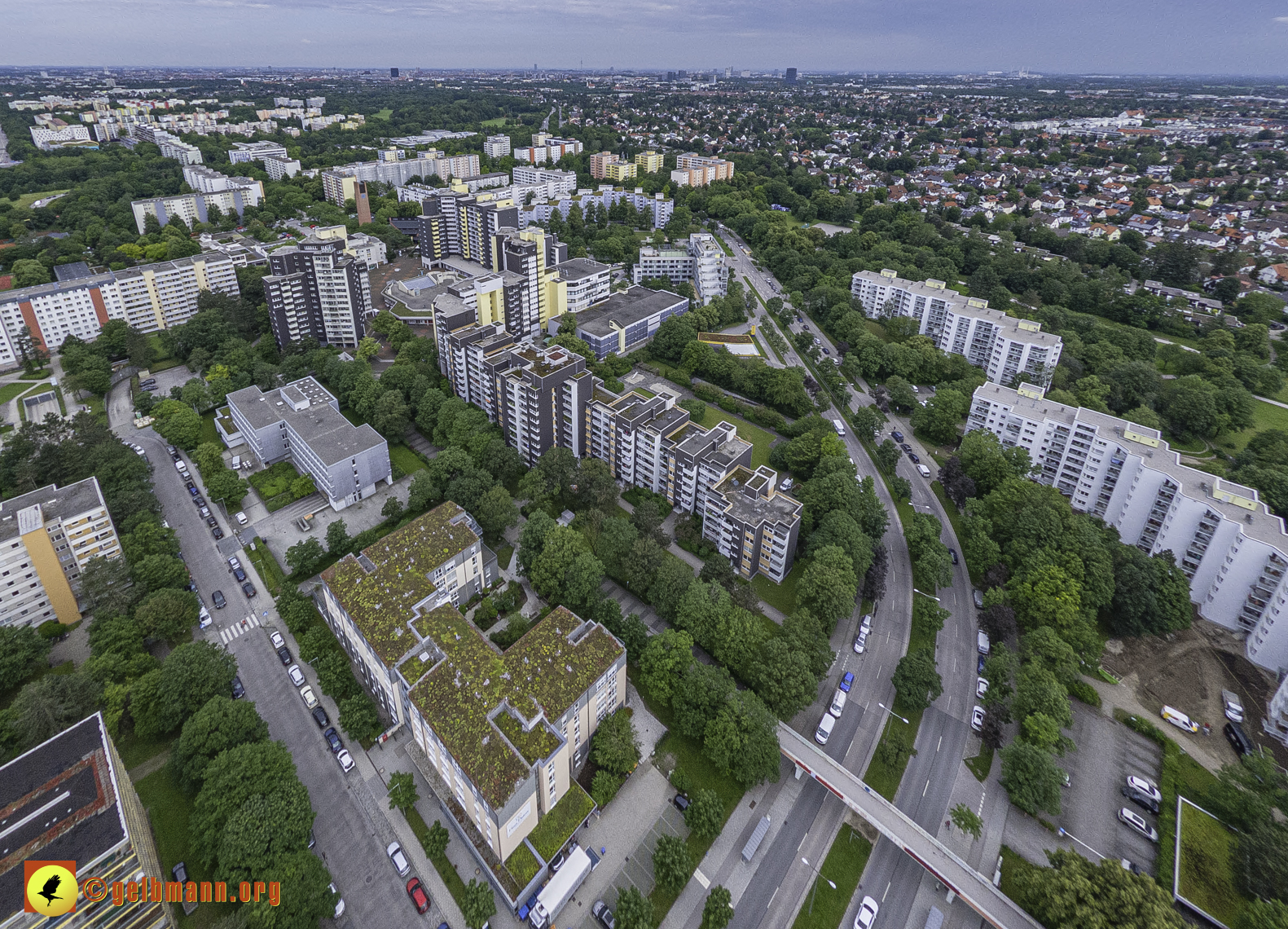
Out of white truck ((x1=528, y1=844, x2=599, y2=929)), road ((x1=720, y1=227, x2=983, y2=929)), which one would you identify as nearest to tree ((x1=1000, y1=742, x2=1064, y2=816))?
road ((x1=720, y1=227, x2=983, y2=929))

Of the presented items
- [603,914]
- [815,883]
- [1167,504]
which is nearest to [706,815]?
[815,883]

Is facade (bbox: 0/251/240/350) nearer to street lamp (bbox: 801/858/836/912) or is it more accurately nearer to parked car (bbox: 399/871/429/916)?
parked car (bbox: 399/871/429/916)

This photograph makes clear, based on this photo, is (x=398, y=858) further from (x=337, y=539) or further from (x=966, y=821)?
(x=966, y=821)

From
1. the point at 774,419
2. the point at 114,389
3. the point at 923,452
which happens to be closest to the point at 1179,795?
A: the point at 923,452

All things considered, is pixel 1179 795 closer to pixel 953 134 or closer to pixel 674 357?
pixel 674 357

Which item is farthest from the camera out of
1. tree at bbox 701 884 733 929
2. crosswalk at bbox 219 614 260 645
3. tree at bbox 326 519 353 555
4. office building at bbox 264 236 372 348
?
office building at bbox 264 236 372 348

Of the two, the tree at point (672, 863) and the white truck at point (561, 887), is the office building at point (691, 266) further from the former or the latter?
the white truck at point (561, 887)

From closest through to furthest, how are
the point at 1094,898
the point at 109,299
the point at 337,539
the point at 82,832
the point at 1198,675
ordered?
the point at 82,832 → the point at 1094,898 → the point at 1198,675 → the point at 337,539 → the point at 109,299
